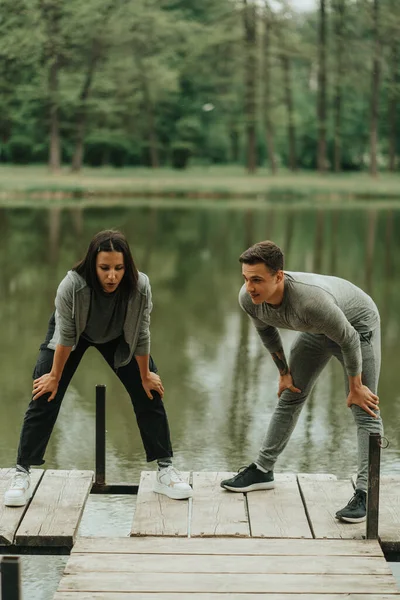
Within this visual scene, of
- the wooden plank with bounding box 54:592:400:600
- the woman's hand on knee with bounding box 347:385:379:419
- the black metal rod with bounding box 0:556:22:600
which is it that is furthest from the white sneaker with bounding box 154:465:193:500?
the black metal rod with bounding box 0:556:22:600

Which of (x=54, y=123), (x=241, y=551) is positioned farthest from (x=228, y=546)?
(x=54, y=123)

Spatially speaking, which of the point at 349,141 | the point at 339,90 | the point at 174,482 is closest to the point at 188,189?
the point at 339,90

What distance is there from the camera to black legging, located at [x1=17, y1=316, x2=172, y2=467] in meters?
4.84

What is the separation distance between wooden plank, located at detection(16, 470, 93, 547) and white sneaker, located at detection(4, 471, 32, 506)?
0.05m

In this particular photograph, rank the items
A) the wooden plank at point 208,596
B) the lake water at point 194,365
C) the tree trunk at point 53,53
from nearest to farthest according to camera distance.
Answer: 1. the wooden plank at point 208,596
2. the lake water at point 194,365
3. the tree trunk at point 53,53

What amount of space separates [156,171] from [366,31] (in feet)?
42.6

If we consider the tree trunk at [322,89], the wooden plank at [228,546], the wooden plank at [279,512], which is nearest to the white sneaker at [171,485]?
the wooden plank at [279,512]

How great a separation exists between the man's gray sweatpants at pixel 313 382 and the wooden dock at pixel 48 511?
862 millimetres

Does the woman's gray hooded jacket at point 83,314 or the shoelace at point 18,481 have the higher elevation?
the woman's gray hooded jacket at point 83,314

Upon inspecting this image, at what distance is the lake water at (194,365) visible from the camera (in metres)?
6.86

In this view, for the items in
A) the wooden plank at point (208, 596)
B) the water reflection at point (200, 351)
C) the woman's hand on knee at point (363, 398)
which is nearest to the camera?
the wooden plank at point (208, 596)

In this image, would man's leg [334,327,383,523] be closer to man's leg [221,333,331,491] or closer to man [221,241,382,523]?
man [221,241,382,523]

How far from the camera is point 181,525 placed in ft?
15.0

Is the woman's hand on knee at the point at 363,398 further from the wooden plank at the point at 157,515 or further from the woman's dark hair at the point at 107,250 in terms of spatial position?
the woman's dark hair at the point at 107,250
